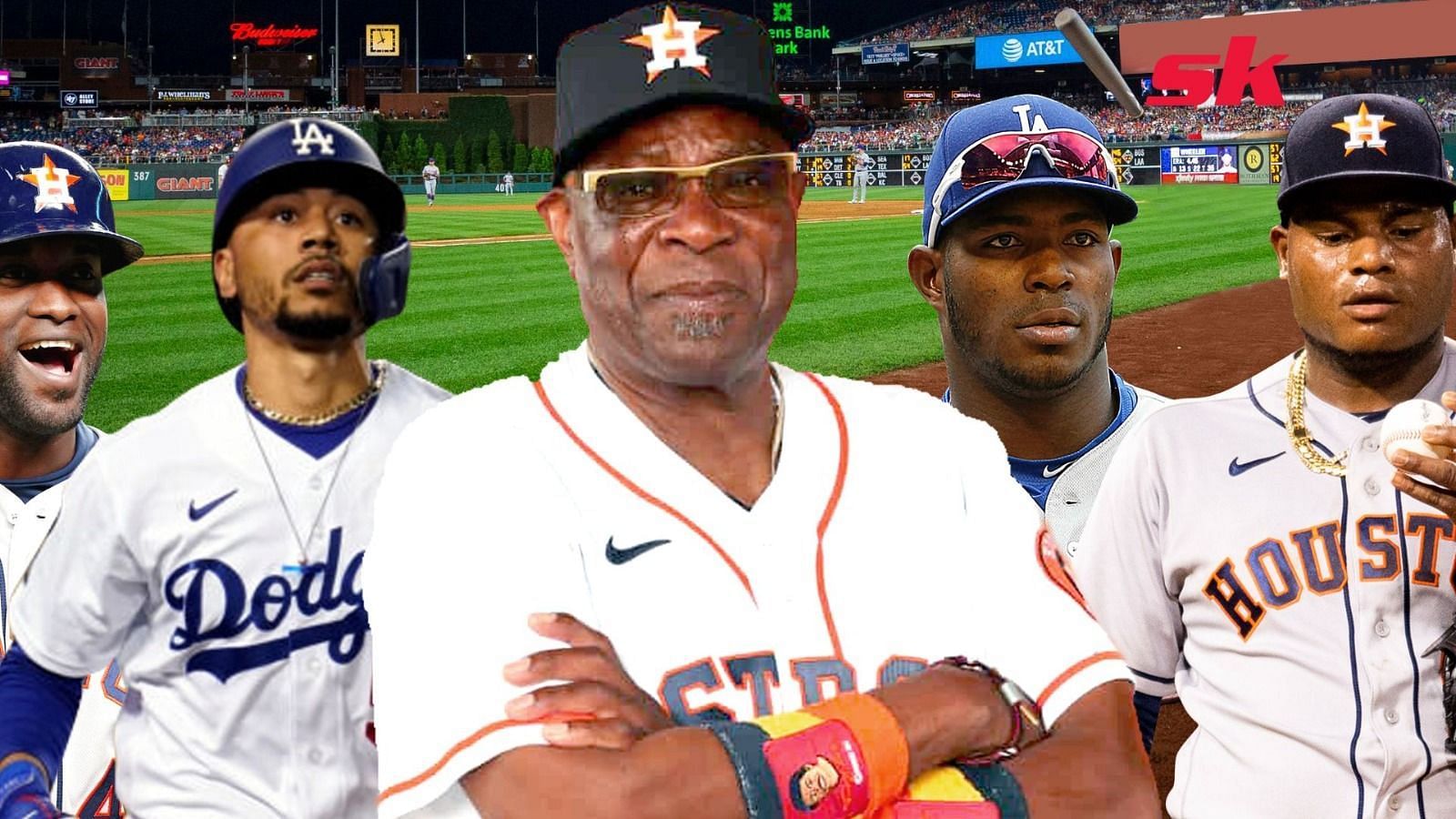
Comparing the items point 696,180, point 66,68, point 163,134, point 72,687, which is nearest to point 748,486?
point 696,180

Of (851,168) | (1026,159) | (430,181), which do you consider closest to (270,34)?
(430,181)

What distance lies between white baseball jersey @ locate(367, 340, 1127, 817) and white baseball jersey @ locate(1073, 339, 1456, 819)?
2.73ft

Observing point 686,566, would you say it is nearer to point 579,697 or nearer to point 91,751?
point 579,697

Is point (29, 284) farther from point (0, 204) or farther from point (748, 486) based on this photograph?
point (748, 486)

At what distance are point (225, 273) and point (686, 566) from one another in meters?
1.04

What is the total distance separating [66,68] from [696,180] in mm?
78697

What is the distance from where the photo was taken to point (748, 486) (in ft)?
6.00

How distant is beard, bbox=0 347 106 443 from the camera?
114 inches

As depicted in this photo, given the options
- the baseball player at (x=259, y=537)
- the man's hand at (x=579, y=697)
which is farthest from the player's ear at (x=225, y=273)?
the man's hand at (x=579, y=697)

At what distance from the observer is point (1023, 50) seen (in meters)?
61.7

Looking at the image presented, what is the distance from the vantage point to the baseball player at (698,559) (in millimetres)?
1505

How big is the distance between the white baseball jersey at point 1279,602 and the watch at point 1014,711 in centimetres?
98

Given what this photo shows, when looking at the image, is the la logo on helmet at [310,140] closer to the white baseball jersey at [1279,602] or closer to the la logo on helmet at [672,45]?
the la logo on helmet at [672,45]

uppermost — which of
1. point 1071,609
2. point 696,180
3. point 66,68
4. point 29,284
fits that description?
point 66,68
